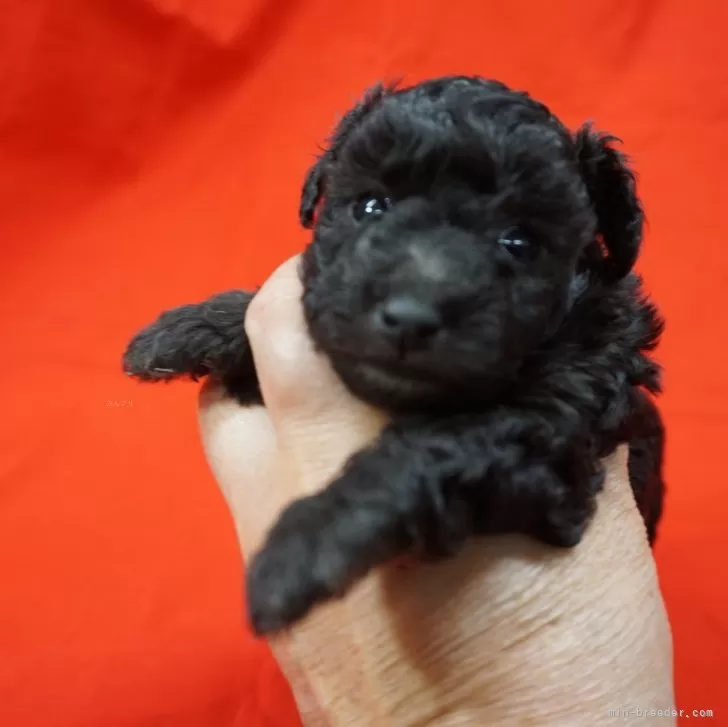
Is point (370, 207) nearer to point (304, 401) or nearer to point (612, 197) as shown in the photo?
point (304, 401)

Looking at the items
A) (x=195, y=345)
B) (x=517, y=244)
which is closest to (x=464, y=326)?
(x=517, y=244)

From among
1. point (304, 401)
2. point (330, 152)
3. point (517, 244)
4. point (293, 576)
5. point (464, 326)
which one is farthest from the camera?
point (330, 152)

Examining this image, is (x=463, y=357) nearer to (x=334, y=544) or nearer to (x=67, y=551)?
(x=334, y=544)

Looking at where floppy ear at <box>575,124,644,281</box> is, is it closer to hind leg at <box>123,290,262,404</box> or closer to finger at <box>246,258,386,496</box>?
finger at <box>246,258,386,496</box>

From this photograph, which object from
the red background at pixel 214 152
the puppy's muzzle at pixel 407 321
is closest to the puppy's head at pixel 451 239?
the puppy's muzzle at pixel 407 321

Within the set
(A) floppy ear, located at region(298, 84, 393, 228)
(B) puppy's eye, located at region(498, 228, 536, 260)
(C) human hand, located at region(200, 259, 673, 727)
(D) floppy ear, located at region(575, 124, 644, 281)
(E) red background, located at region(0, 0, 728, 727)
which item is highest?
(E) red background, located at region(0, 0, 728, 727)

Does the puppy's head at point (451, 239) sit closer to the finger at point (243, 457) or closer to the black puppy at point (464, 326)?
the black puppy at point (464, 326)

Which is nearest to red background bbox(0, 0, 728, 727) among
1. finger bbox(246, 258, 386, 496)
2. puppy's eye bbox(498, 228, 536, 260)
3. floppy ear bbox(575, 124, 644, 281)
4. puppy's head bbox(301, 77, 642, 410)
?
finger bbox(246, 258, 386, 496)
